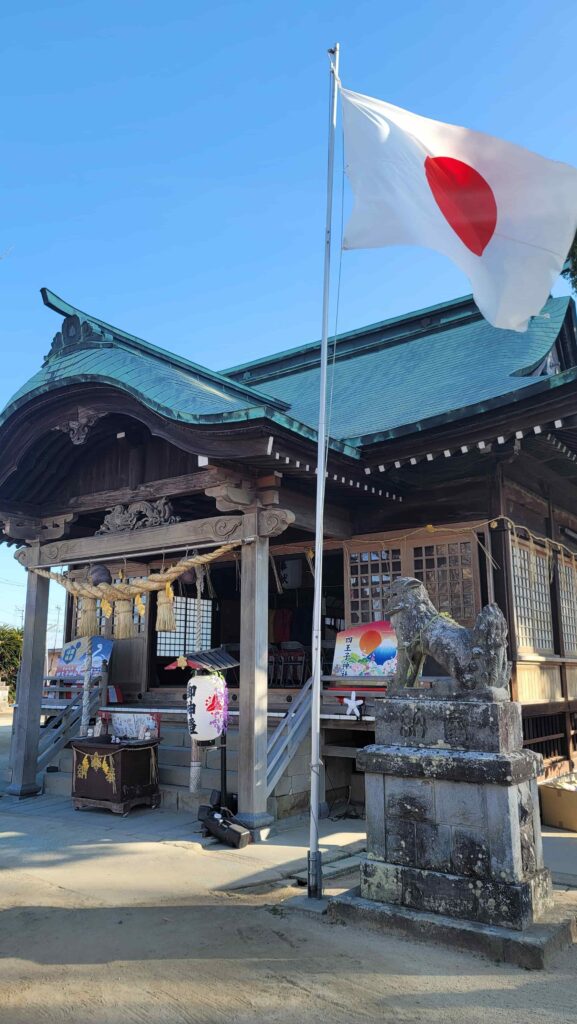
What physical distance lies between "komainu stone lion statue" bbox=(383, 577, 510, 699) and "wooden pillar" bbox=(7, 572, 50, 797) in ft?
23.4

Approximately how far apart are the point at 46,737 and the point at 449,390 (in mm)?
8877

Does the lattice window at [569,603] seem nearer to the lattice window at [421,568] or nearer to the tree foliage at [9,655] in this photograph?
the lattice window at [421,568]

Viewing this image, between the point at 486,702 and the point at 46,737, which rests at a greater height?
the point at 486,702

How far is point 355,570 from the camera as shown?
34.8 ft

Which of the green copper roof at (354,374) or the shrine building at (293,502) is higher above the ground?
the green copper roof at (354,374)

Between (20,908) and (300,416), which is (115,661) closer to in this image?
(300,416)

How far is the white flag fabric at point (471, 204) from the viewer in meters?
5.84

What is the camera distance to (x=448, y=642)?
17.8 ft

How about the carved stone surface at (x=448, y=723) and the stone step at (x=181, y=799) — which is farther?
the stone step at (x=181, y=799)

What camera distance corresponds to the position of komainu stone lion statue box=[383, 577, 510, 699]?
5145 mm

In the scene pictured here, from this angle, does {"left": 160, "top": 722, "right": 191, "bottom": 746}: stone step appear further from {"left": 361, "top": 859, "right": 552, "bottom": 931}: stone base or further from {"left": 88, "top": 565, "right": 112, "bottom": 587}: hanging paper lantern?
{"left": 361, "top": 859, "right": 552, "bottom": 931}: stone base

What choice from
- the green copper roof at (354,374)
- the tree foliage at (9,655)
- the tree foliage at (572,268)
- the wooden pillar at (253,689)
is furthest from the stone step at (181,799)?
the tree foliage at (9,655)

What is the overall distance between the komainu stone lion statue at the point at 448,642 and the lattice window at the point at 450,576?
3926mm

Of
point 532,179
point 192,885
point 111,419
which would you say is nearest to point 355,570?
point 111,419
